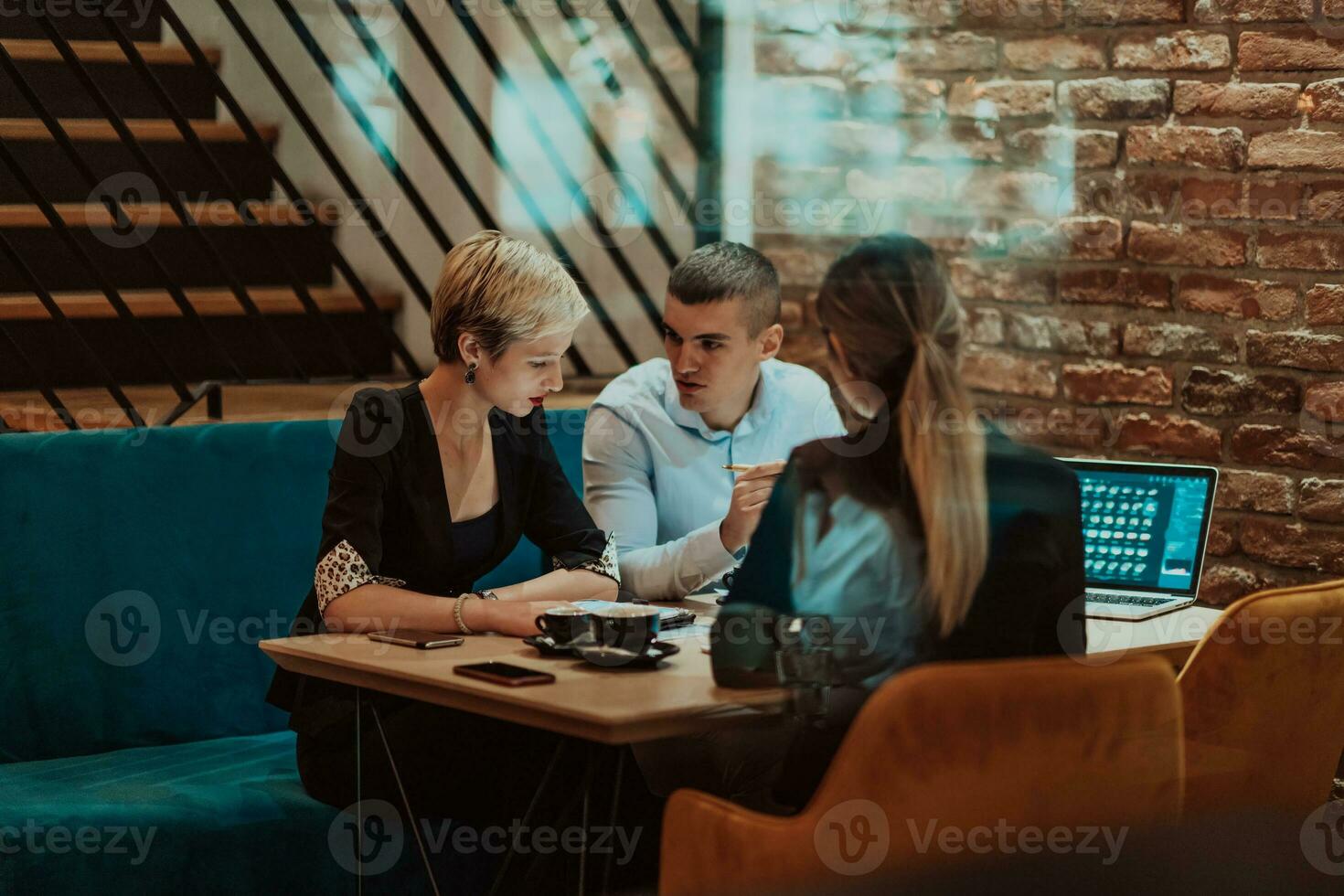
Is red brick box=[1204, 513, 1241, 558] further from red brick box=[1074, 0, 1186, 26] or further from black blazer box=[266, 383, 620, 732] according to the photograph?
black blazer box=[266, 383, 620, 732]

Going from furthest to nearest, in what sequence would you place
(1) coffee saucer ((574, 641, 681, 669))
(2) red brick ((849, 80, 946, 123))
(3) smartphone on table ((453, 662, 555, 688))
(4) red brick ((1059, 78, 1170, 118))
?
(2) red brick ((849, 80, 946, 123)) < (4) red brick ((1059, 78, 1170, 118)) < (1) coffee saucer ((574, 641, 681, 669)) < (3) smartphone on table ((453, 662, 555, 688))

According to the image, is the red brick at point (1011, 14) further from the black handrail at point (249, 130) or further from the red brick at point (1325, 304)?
the black handrail at point (249, 130)

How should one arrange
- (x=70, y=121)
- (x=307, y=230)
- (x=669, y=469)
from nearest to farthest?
(x=669, y=469), (x=70, y=121), (x=307, y=230)

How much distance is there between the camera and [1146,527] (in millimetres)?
2498

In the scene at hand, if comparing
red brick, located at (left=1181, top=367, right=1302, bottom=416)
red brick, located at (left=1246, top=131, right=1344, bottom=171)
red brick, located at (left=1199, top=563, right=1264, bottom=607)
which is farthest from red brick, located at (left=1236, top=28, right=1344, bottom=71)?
red brick, located at (left=1199, top=563, right=1264, bottom=607)

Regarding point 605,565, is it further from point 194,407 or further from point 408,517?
point 194,407

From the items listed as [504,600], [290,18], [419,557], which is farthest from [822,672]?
[290,18]

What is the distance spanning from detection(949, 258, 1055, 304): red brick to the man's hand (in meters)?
0.85

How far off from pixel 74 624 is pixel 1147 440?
2038mm

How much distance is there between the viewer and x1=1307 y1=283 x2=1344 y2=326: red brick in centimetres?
274

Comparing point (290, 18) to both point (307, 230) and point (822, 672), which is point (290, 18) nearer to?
point (307, 230)

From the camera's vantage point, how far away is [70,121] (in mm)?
3758

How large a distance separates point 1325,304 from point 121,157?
2.74 metres

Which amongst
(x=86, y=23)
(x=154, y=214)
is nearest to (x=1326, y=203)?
(x=154, y=214)
